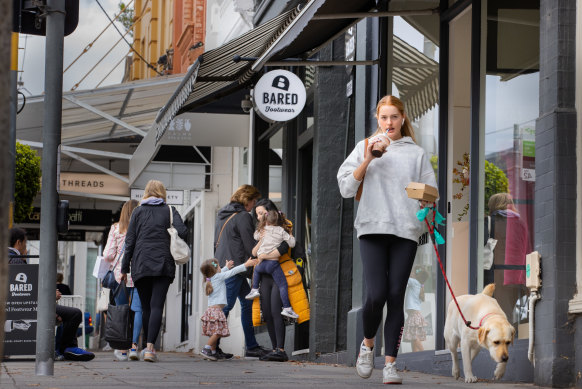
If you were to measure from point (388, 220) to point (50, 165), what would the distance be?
2242mm

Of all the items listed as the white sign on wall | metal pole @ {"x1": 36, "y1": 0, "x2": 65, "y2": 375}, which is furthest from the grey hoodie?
the white sign on wall

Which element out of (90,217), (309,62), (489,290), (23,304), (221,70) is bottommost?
(23,304)

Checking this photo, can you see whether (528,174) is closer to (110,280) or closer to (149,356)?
(149,356)

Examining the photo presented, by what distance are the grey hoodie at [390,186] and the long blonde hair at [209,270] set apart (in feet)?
15.2

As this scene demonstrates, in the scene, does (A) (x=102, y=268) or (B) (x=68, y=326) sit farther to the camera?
(A) (x=102, y=268)

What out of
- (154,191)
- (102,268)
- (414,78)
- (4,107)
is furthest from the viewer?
(102,268)

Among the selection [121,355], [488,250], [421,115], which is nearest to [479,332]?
[488,250]

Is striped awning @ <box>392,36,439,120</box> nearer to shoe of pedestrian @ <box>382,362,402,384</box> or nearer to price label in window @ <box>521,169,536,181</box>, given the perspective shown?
price label in window @ <box>521,169,536,181</box>

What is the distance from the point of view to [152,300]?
10250 mm

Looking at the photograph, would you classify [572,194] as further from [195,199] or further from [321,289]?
[195,199]

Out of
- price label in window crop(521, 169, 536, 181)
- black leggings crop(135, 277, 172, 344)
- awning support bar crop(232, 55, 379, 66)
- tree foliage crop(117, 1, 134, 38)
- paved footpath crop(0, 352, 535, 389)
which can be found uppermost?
tree foliage crop(117, 1, 134, 38)

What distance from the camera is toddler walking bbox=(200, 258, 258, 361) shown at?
1100 centimetres

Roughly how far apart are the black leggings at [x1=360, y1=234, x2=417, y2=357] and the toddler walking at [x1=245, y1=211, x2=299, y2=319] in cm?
443

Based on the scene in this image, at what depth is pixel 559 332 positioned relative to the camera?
20.0 ft
